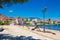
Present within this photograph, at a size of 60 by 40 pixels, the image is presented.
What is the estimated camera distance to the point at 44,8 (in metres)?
15.9

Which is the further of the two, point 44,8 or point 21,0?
point 44,8

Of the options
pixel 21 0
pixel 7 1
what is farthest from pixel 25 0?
pixel 7 1

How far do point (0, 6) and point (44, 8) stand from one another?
25.9ft

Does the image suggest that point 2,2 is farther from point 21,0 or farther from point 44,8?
point 44,8

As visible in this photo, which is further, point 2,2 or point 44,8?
point 44,8

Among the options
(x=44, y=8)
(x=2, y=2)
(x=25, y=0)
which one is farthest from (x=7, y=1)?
(x=44, y=8)

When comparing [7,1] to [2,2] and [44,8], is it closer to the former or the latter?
[2,2]

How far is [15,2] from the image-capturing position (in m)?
8.73

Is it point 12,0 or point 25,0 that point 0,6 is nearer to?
point 12,0

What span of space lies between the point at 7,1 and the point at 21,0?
2.51 feet

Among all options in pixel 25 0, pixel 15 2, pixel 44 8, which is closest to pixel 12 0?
pixel 15 2

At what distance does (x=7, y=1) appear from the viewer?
336 inches

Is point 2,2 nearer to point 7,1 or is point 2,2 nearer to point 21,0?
point 7,1

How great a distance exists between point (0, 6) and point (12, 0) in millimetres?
746
